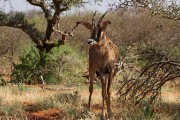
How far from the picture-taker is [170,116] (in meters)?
8.94

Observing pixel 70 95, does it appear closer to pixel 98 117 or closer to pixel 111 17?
pixel 98 117

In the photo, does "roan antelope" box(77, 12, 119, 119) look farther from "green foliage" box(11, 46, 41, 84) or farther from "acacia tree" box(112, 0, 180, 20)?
"green foliage" box(11, 46, 41, 84)

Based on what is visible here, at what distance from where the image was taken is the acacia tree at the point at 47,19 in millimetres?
18719

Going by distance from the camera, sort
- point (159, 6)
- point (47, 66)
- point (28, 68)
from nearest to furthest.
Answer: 1. point (159, 6)
2. point (28, 68)
3. point (47, 66)

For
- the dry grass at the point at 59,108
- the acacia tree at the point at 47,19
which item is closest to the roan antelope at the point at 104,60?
the dry grass at the point at 59,108

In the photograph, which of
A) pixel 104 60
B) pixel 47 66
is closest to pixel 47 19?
pixel 47 66

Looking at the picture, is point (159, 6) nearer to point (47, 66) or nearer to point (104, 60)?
point (104, 60)

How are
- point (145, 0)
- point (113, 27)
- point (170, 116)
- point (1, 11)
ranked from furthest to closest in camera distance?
point (113, 27) → point (1, 11) → point (145, 0) → point (170, 116)

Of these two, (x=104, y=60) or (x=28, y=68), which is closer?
(x=104, y=60)

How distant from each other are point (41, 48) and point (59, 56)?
891 millimetres

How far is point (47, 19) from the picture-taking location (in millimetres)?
19375

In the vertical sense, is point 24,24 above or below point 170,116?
above

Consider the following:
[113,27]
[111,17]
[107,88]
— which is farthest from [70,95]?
[111,17]

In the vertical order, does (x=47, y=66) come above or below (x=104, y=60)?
below
